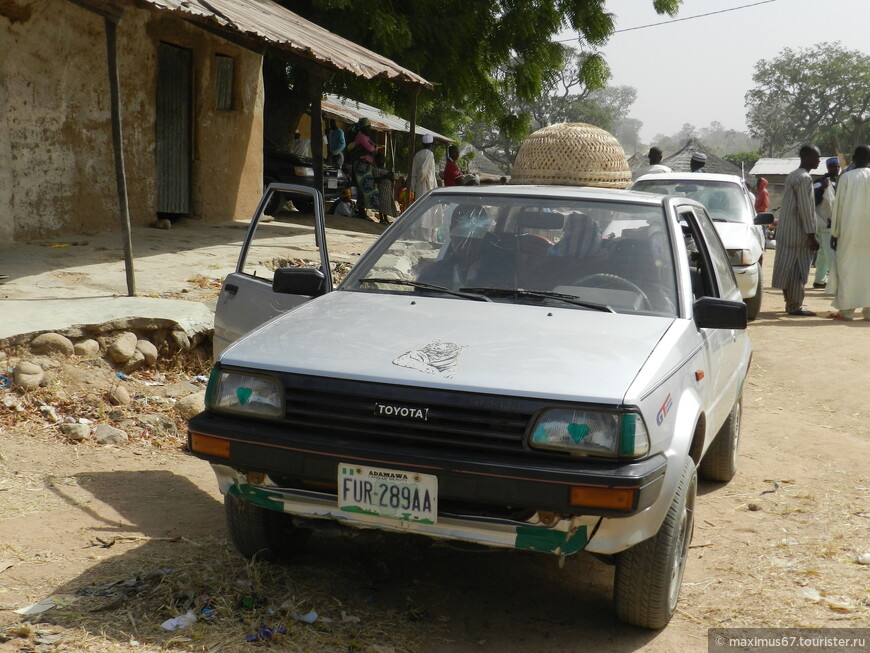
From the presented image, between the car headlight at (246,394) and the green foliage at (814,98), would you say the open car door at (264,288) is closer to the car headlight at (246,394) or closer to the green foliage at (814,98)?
the car headlight at (246,394)

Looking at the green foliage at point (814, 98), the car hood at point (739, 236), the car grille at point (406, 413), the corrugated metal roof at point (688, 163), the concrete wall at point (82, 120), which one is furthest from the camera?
the green foliage at point (814, 98)

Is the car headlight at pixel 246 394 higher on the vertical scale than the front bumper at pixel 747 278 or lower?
higher

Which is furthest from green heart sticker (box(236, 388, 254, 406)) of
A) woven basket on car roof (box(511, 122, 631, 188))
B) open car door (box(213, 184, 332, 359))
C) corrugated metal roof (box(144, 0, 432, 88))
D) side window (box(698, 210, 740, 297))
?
woven basket on car roof (box(511, 122, 631, 188))

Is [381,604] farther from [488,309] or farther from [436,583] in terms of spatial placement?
[488,309]

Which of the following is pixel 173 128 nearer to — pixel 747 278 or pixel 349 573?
pixel 747 278

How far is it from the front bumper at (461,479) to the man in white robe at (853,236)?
8800 millimetres

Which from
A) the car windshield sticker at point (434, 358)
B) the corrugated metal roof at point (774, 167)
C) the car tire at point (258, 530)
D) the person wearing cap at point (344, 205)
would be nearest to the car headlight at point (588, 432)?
the car windshield sticker at point (434, 358)

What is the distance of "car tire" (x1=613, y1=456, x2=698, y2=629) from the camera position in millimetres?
3109

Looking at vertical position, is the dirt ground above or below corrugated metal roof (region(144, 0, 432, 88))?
below

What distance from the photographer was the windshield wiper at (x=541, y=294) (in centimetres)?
363

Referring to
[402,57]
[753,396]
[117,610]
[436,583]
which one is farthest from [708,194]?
[117,610]

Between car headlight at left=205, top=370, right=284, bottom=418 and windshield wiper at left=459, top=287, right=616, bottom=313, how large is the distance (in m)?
1.05

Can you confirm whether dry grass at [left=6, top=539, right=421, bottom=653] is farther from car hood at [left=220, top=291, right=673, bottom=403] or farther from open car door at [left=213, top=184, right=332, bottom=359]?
open car door at [left=213, top=184, right=332, bottom=359]

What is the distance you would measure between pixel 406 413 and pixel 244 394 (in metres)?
0.61
